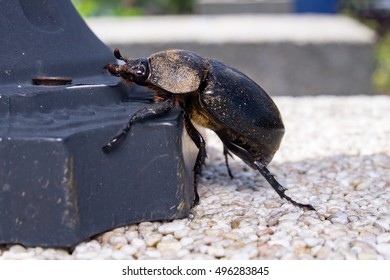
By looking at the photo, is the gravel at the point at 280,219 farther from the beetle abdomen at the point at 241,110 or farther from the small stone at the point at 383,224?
the beetle abdomen at the point at 241,110

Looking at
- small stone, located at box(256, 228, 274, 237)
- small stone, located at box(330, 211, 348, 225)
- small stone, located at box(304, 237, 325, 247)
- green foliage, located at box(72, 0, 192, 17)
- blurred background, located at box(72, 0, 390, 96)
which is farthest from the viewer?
green foliage, located at box(72, 0, 192, 17)

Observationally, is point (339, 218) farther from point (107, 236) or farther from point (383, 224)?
point (107, 236)

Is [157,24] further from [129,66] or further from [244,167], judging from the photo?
[129,66]

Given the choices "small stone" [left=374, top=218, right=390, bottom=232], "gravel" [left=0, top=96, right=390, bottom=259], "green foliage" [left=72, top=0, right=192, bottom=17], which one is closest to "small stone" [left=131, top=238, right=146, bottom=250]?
"gravel" [left=0, top=96, right=390, bottom=259]

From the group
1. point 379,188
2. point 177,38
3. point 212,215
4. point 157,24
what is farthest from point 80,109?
point 157,24

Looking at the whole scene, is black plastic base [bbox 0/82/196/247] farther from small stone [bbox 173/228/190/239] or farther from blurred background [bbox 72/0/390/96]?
blurred background [bbox 72/0/390/96]

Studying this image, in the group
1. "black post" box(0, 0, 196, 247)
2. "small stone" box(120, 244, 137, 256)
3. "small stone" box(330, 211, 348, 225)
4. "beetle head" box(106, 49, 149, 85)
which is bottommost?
"small stone" box(120, 244, 137, 256)
